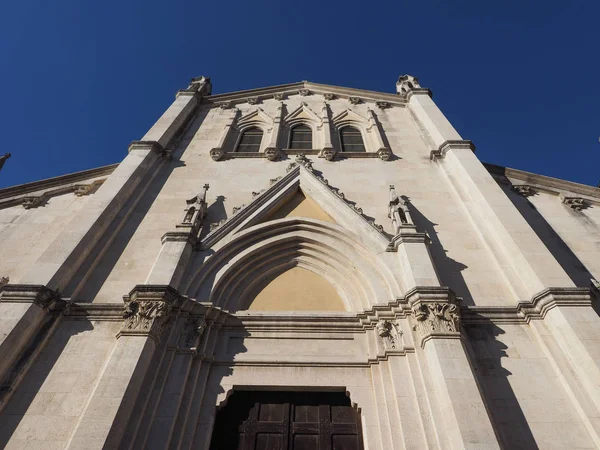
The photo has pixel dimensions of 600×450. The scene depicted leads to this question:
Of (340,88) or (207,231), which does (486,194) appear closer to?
(207,231)

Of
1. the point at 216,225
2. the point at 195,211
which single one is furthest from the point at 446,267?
the point at 195,211

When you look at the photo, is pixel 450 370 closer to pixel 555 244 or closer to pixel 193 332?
pixel 193 332

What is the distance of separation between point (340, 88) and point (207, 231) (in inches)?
515

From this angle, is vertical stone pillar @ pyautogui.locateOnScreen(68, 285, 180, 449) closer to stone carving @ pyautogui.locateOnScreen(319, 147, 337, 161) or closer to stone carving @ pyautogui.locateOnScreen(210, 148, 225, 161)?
stone carving @ pyautogui.locateOnScreen(210, 148, 225, 161)

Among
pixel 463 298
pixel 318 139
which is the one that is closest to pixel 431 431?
pixel 463 298

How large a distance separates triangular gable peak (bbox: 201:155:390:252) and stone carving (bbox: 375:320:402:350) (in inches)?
88.2

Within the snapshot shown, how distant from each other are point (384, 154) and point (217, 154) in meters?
5.99

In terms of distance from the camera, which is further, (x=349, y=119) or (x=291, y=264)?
(x=349, y=119)

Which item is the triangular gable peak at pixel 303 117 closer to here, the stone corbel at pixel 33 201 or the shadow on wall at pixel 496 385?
the stone corbel at pixel 33 201

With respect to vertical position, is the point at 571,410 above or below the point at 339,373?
below

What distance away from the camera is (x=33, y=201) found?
12125 mm

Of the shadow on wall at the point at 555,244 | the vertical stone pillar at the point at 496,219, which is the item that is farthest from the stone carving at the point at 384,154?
the shadow on wall at the point at 555,244

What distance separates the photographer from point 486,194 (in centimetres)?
1111

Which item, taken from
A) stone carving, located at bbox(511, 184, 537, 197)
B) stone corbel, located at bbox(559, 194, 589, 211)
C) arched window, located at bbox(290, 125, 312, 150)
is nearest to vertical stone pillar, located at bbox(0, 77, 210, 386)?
arched window, located at bbox(290, 125, 312, 150)
